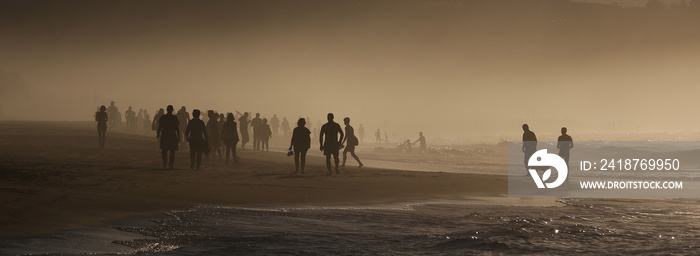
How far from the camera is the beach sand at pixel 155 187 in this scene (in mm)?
12484

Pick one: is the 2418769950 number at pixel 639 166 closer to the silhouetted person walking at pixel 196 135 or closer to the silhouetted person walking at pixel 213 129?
the silhouetted person walking at pixel 213 129

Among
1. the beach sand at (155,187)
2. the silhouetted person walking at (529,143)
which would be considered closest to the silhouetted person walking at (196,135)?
the beach sand at (155,187)

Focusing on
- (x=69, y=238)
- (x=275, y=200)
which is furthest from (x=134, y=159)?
(x=69, y=238)

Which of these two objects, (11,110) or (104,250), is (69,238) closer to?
(104,250)

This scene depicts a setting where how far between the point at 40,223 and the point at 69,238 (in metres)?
1.23

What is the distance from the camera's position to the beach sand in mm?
12484

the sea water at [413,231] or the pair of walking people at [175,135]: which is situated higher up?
the pair of walking people at [175,135]

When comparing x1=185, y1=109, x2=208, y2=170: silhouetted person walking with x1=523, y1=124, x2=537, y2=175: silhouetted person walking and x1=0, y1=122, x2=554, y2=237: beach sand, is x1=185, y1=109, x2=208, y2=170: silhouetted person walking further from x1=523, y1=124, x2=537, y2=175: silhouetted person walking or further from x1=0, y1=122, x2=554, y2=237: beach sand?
x1=523, y1=124, x2=537, y2=175: silhouetted person walking

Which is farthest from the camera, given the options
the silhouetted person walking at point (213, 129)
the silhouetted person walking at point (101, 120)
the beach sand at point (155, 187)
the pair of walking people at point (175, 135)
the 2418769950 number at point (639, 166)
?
the 2418769950 number at point (639, 166)

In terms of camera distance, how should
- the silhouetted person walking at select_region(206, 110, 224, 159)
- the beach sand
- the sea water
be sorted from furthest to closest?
the silhouetted person walking at select_region(206, 110, 224, 159) → the beach sand → the sea water

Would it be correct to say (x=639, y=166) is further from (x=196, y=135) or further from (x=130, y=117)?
(x=130, y=117)

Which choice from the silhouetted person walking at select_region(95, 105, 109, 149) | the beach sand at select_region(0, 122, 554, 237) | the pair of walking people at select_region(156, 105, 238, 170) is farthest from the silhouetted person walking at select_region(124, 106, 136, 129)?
the pair of walking people at select_region(156, 105, 238, 170)

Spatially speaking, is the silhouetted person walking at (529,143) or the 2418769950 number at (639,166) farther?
the 2418769950 number at (639,166)

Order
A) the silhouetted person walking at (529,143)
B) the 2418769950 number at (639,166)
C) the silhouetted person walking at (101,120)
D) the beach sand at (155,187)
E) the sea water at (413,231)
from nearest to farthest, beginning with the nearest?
the sea water at (413,231) → the beach sand at (155,187) → the silhouetted person walking at (529,143) → the silhouetted person walking at (101,120) → the 2418769950 number at (639,166)
